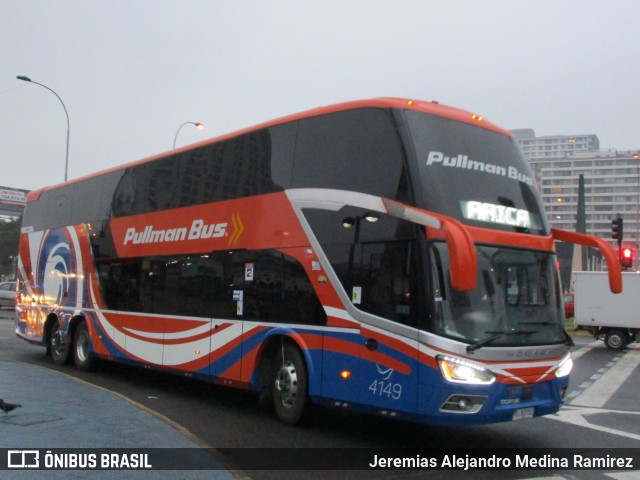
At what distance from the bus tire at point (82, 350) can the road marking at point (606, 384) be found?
9717 mm

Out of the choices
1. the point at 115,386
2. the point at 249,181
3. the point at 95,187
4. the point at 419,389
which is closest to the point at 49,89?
the point at 95,187

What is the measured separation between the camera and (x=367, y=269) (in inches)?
319

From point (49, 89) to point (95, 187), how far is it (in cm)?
1638

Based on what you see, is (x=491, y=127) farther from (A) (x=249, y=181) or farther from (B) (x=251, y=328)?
(B) (x=251, y=328)

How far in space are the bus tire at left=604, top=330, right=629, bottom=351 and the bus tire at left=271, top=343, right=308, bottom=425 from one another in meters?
16.5

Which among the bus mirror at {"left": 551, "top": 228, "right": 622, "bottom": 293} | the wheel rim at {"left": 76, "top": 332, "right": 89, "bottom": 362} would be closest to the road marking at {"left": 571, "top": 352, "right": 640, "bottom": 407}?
the bus mirror at {"left": 551, "top": 228, "right": 622, "bottom": 293}

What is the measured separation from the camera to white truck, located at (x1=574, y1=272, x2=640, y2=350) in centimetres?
2195

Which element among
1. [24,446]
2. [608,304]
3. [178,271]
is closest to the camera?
[24,446]

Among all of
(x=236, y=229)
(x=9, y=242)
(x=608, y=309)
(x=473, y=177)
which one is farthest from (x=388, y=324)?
(x=9, y=242)

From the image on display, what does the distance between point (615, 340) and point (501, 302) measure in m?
16.9

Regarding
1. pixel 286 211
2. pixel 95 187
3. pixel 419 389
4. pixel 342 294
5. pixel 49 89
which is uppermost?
pixel 49 89

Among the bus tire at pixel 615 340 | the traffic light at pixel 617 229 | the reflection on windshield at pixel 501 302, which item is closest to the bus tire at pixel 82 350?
the reflection on windshield at pixel 501 302

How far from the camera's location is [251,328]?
990 cm

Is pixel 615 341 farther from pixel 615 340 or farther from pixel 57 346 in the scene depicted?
pixel 57 346
